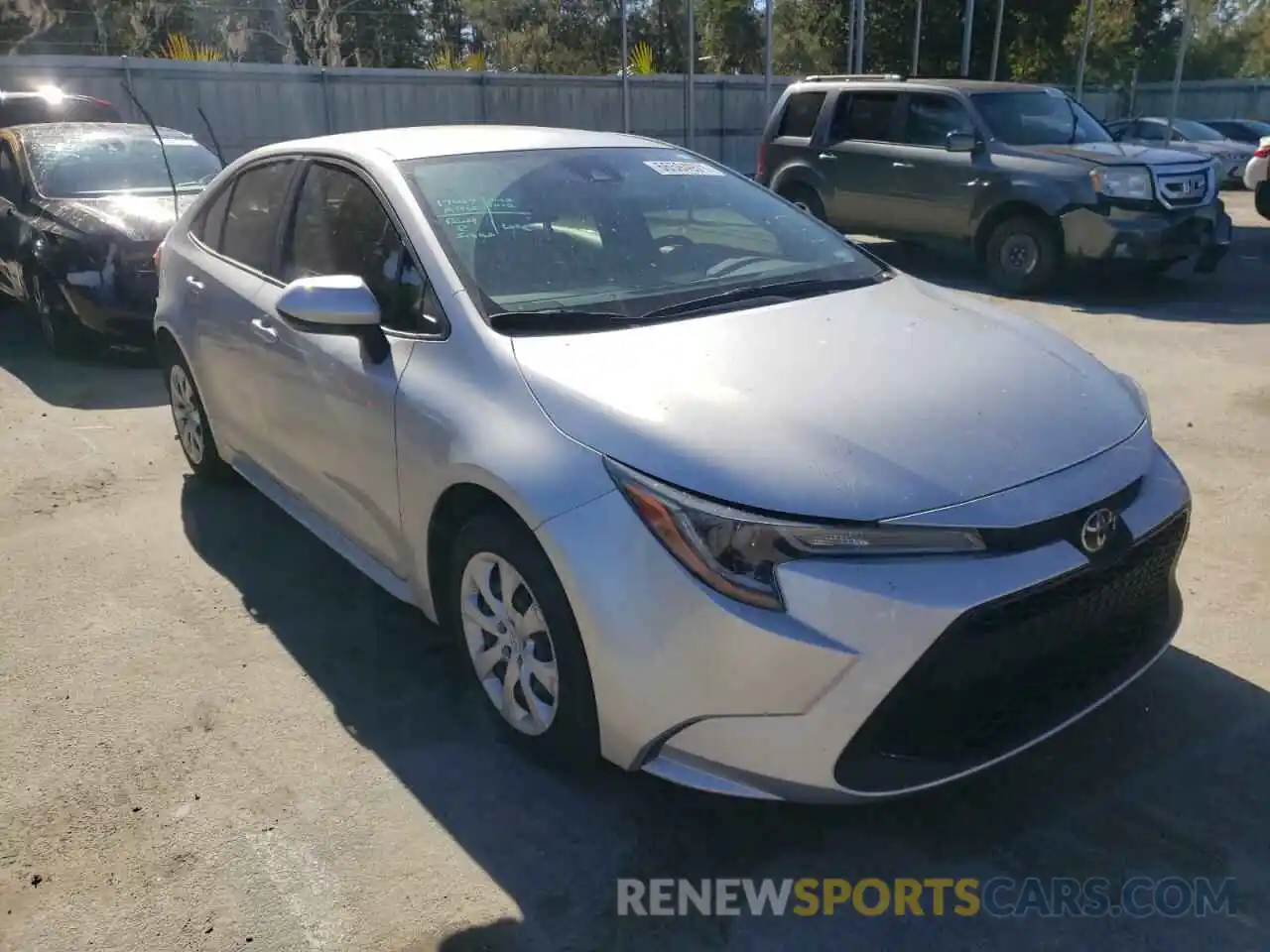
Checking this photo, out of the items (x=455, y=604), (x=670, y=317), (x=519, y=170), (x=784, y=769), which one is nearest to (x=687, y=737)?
(x=784, y=769)

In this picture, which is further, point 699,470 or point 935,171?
point 935,171

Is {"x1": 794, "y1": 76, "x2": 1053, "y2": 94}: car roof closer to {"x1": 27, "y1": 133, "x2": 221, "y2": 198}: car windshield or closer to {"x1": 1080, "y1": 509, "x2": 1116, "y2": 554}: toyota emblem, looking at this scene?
{"x1": 27, "y1": 133, "x2": 221, "y2": 198}: car windshield

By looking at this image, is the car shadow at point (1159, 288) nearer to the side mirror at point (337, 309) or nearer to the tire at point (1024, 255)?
the tire at point (1024, 255)

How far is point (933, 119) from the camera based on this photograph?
10484 mm

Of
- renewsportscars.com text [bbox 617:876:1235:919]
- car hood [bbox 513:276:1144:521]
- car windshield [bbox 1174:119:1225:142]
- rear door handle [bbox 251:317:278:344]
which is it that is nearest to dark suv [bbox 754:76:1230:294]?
rear door handle [bbox 251:317:278:344]

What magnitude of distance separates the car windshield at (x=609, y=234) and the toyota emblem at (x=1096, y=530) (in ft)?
4.20

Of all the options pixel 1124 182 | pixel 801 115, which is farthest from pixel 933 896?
pixel 801 115

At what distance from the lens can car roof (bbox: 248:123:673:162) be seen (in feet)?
12.2

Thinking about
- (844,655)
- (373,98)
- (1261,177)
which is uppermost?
(373,98)

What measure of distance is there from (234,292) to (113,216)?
4.02 meters

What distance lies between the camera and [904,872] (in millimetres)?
2584

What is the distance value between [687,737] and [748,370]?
93cm

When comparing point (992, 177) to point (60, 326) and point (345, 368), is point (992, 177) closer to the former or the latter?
point (60, 326)

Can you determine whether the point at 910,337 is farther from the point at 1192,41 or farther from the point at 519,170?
the point at 1192,41
